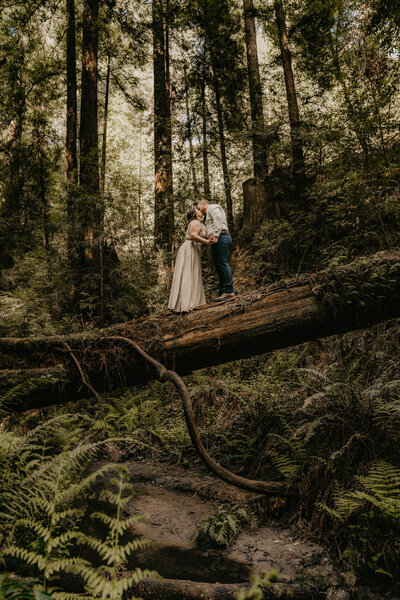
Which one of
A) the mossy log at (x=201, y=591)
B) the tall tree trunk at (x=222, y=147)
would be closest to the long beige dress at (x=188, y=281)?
the mossy log at (x=201, y=591)

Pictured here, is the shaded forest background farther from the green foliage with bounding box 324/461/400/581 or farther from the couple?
the couple

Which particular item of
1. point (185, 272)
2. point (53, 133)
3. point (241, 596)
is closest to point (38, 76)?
point (53, 133)

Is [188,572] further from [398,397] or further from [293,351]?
[293,351]

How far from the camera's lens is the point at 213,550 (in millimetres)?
3621

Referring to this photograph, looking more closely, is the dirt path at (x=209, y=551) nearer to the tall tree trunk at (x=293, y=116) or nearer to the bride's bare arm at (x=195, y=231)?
the bride's bare arm at (x=195, y=231)

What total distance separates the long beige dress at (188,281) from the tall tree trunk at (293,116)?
5582 mm

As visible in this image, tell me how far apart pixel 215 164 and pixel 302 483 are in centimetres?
1223

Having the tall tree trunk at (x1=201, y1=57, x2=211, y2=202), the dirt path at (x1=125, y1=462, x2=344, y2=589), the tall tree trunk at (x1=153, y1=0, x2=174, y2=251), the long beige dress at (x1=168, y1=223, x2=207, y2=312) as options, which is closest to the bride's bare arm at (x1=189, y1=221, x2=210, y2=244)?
the long beige dress at (x1=168, y1=223, x2=207, y2=312)

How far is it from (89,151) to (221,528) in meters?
10.4

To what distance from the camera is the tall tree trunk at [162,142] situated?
11.5m

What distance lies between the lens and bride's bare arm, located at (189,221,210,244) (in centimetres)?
712

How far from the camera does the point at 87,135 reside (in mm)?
10742

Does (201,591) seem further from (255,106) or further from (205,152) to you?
(255,106)

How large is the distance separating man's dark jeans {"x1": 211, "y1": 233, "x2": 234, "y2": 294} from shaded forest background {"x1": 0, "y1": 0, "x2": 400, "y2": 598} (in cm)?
189
